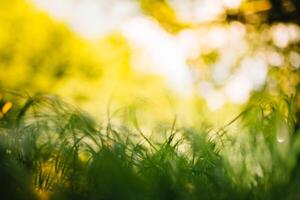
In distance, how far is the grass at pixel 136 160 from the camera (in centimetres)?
48

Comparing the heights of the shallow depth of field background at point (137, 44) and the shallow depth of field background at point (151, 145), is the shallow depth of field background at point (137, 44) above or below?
above

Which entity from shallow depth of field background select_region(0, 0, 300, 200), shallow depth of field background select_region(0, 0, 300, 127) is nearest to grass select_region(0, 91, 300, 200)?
shallow depth of field background select_region(0, 0, 300, 200)

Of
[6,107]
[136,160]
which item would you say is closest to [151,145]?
[136,160]

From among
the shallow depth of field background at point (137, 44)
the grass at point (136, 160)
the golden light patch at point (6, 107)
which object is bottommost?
the grass at point (136, 160)

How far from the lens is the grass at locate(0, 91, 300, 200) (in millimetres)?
480

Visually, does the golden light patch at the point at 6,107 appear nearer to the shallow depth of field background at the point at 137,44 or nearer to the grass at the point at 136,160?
the grass at the point at 136,160

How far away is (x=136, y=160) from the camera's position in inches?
25.2

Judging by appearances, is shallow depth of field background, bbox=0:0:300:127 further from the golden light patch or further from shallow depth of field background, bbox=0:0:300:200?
the golden light patch

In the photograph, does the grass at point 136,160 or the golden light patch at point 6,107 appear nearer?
the grass at point 136,160

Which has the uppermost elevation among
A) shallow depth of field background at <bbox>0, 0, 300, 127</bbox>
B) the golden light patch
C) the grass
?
shallow depth of field background at <bbox>0, 0, 300, 127</bbox>

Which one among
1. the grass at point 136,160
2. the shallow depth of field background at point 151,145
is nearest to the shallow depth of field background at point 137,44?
the shallow depth of field background at point 151,145

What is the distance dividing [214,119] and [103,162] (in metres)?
0.41

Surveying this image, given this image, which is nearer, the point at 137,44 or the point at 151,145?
the point at 151,145

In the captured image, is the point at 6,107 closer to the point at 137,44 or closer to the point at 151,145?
the point at 151,145
